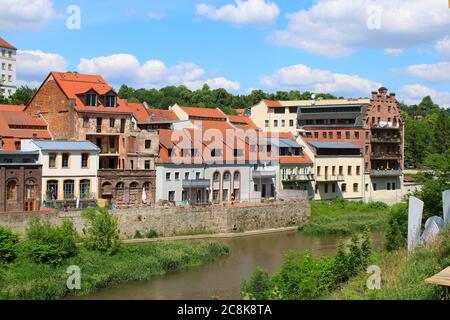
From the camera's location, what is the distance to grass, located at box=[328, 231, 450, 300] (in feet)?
62.7

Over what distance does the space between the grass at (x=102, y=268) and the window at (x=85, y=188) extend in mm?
8309

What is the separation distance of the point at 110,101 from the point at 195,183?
424 inches

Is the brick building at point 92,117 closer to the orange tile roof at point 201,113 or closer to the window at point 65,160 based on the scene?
the window at point 65,160

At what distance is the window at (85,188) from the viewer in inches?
2000

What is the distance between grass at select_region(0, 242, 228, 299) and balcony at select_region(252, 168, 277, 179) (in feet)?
56.7

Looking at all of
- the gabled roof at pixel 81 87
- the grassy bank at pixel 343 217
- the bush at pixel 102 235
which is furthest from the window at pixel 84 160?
the grassy bank at pixel 343 217

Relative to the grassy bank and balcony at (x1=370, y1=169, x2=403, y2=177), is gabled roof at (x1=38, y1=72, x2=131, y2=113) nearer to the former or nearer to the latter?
the grassy bank

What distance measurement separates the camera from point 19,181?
4691 centimetres

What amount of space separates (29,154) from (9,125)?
19.4ft

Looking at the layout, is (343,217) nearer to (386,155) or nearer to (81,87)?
(386,155)

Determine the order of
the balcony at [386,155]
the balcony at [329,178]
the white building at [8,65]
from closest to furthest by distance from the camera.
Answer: the balcony at [329,178] → the balcony at [386,155] → the white building at [8,65]

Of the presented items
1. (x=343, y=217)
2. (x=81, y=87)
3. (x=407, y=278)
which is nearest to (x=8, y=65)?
(x=81, y=87)

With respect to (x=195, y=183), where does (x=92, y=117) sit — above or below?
above
